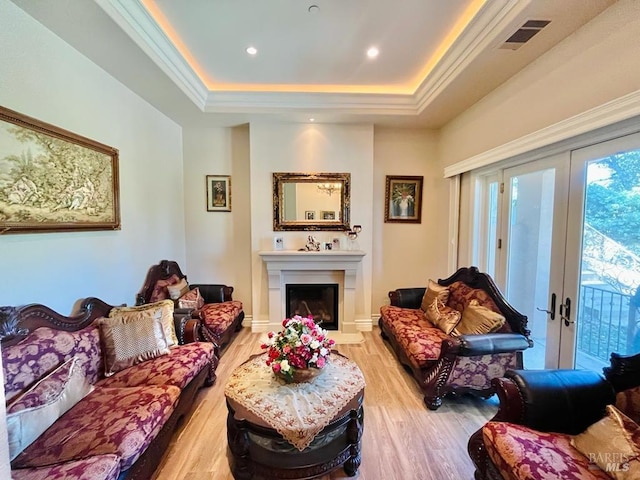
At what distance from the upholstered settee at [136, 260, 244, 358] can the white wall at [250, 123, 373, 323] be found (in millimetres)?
490

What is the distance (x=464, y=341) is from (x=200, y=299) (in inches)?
124

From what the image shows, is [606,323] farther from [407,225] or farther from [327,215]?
[327,215]

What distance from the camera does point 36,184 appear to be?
201 centimetres

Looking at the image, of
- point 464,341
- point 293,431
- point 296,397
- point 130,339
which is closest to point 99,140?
point 130,339

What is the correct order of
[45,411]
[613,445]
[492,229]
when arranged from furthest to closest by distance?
[492,229], [45,411], [613,445]

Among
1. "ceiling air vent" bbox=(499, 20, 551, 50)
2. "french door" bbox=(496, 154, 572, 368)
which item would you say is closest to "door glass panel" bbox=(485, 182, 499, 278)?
"french door" bbox=(496, 154, 572, 368)

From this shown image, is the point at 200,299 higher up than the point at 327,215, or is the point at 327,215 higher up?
the point at 327,215

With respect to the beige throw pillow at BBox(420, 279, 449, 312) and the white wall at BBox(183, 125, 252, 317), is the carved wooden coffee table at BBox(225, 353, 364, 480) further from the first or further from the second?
the white wall at BBox(183, 125, 252, 317)

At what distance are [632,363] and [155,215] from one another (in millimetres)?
4459

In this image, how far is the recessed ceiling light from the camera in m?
2.78

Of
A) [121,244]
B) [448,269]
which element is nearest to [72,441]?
[121,244]

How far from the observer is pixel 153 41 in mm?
2391

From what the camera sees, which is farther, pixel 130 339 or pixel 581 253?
pixel 130 339

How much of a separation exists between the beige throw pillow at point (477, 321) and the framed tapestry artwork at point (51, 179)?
3.57 meters
